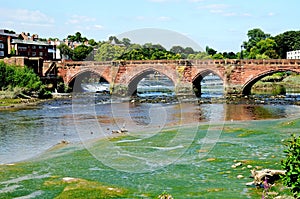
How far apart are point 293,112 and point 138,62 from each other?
41.0 metres

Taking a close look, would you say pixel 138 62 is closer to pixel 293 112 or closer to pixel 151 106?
pixel 151 106

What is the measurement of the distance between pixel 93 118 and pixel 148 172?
28724 millimetres

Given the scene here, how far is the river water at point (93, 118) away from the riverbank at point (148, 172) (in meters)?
3.39

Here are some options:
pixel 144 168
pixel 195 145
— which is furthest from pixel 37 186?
pixel 195 145

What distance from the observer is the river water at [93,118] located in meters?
36.8

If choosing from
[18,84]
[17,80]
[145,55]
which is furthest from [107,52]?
[18,84]

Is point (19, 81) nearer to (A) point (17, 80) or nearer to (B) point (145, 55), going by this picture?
(A) point (17, 80)

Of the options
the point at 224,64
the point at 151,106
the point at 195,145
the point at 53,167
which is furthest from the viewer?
the point at 224,64

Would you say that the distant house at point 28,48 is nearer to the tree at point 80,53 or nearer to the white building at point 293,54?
the tree at point 80,53

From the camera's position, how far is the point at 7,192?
70.2ft

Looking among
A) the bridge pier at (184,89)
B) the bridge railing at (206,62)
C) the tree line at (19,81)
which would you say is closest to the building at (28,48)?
the bridge railing at (206,62)

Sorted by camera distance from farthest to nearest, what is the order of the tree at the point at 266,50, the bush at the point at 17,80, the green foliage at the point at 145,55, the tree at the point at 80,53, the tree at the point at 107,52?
the tree at the point at 107,52, the tree at the point at 80,53, the tree at the point at 266,50, the green foliage at the point at 145,55, the bush at the point at 17,80

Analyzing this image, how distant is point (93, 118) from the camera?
5250cm

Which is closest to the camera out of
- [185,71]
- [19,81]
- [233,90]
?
[19,81]
